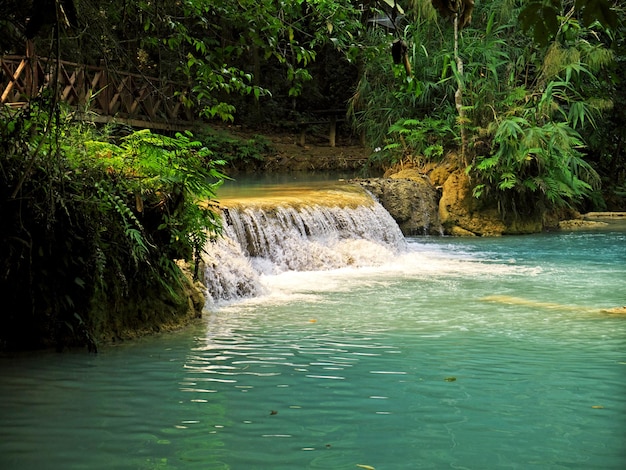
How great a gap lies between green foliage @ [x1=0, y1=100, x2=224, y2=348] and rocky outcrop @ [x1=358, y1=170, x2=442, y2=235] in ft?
25.7

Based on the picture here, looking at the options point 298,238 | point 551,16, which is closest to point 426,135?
point 298,238

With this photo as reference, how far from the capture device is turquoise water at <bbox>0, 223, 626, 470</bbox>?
3609 mm

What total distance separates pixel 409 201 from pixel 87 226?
943 cm

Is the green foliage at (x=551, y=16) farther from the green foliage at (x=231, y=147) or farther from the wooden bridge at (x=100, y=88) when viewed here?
the green foliage at (x=231, y=147)

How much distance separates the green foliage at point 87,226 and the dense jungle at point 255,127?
14 millimetres

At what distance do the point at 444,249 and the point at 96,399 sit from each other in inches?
356

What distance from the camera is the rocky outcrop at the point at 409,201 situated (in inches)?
570

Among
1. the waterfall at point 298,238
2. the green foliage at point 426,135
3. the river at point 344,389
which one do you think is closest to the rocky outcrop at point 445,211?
the green foliage at point 426,135

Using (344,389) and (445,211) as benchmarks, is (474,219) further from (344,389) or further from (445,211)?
(344,389)

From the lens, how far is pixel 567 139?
14.0 meters

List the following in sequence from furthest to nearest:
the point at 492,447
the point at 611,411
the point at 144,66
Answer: the point at 144,66 → the point at 611,411 → the point at 492,447

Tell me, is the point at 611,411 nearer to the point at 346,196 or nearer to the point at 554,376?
the point at 554,376

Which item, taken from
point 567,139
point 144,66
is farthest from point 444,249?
point 144,66

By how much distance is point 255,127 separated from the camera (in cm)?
2583
